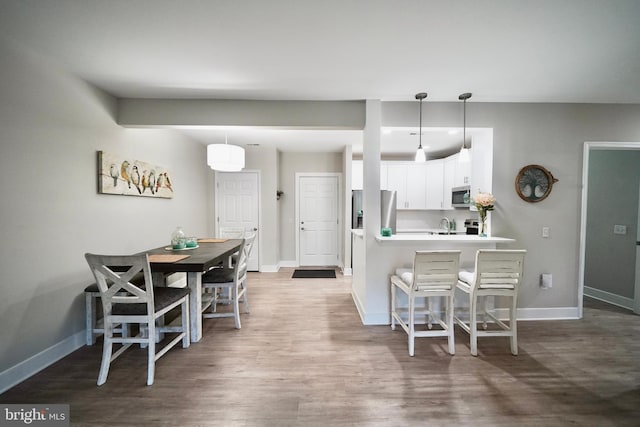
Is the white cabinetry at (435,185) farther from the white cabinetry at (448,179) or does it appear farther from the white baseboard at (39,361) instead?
the white baseboard at (39,361)

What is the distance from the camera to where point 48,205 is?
2070 mm

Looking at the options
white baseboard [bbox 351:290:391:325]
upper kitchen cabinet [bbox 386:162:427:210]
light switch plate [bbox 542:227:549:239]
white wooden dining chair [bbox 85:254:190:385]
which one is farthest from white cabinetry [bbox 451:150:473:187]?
white wooden dining chair [bbox 85:254:190:385]

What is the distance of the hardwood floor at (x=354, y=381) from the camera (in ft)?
5.22

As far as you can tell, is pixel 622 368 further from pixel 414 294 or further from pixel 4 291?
pixel 4 291

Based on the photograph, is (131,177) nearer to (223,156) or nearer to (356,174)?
(223,156)

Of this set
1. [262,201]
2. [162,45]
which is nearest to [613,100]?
[162,45]

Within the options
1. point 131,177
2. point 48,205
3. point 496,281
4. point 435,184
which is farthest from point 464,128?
point 48,205

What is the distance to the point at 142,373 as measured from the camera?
1.99m

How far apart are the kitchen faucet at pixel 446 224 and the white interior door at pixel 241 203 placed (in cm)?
366

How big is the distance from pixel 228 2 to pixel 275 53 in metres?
0.53

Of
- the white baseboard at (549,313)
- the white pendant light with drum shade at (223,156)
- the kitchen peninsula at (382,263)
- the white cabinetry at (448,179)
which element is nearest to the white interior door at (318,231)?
the white cabinetry at (448,179)

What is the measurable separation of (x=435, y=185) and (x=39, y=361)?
5.53 metres

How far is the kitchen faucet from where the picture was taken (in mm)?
4743

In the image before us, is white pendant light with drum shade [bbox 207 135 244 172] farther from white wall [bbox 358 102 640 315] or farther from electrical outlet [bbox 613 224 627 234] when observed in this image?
electrical outlet [bbox 613 224 627 234]
